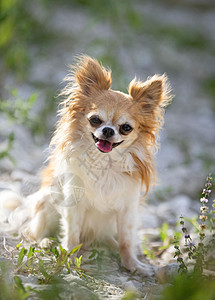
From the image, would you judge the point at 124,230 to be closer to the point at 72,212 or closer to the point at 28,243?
the point at 72,212

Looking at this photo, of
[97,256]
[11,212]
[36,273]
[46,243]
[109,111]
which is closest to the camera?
[36,273]

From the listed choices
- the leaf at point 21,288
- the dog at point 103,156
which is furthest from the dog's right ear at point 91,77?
the leaf at point 21,288

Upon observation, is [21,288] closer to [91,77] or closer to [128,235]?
[128,235]

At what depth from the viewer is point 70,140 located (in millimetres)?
3434

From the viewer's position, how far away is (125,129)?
3.28 meters

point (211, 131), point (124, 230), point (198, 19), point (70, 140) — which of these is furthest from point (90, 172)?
point (198, 19)

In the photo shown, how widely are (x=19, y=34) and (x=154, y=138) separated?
11.4 feet

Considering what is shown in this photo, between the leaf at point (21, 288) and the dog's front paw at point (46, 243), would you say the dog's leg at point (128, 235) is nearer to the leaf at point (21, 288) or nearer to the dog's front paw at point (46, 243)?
the dog's front paw at point (46, 243)

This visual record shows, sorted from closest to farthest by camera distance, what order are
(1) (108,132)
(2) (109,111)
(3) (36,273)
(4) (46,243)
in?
(3) (36,273), (1) (108,132), (2) (109,111), (4) (46,243)

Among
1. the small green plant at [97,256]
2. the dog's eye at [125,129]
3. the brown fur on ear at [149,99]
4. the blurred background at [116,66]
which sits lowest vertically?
the small green plant at [97,256]

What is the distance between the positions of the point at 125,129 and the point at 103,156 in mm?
317

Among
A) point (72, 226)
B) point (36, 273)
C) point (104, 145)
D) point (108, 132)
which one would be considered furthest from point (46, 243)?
point (108, 132)

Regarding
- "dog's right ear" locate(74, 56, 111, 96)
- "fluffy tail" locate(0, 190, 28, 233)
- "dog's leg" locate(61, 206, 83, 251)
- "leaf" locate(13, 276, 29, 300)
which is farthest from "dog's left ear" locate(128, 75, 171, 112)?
"leaf" locate(13, 276, 29, 300)

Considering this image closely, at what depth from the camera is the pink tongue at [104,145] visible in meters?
3.16
